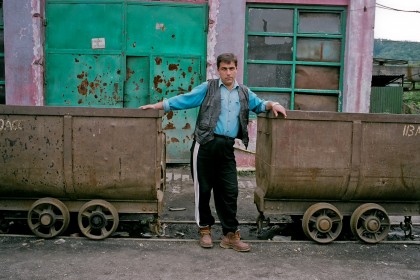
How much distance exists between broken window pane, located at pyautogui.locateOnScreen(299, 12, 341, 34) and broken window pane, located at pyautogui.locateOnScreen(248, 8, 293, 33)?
0.86 ft

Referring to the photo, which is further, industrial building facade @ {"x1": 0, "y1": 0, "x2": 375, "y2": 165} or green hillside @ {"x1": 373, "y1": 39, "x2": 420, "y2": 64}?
green hillside @ {"x1": 373, "y1": 39, "x2": 420, "y2": 64}

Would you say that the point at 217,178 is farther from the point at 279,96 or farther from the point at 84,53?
the point at 84,53

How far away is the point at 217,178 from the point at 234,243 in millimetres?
745

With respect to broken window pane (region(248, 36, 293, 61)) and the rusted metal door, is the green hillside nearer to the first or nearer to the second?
broken window pane (region(248, 36, 293, 61))

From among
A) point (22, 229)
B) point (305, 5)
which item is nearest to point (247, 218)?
point (22, 229)

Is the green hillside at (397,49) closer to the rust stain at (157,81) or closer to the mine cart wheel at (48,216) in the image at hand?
the rust stain at (157,81)

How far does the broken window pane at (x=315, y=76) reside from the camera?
9.10 metres

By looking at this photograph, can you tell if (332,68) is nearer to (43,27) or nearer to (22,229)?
(43,27)

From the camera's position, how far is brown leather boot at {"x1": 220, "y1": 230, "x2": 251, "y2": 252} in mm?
4605

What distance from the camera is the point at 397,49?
50656 mm

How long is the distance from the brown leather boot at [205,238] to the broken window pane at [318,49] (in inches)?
216

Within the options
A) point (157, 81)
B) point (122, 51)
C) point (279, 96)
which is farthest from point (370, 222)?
point (122, 51)

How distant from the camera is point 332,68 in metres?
9.15

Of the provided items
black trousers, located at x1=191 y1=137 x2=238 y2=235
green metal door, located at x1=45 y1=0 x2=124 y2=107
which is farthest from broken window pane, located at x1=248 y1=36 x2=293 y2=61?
black trousers, located at x1=191 y1=137 x2=238 y2=235
